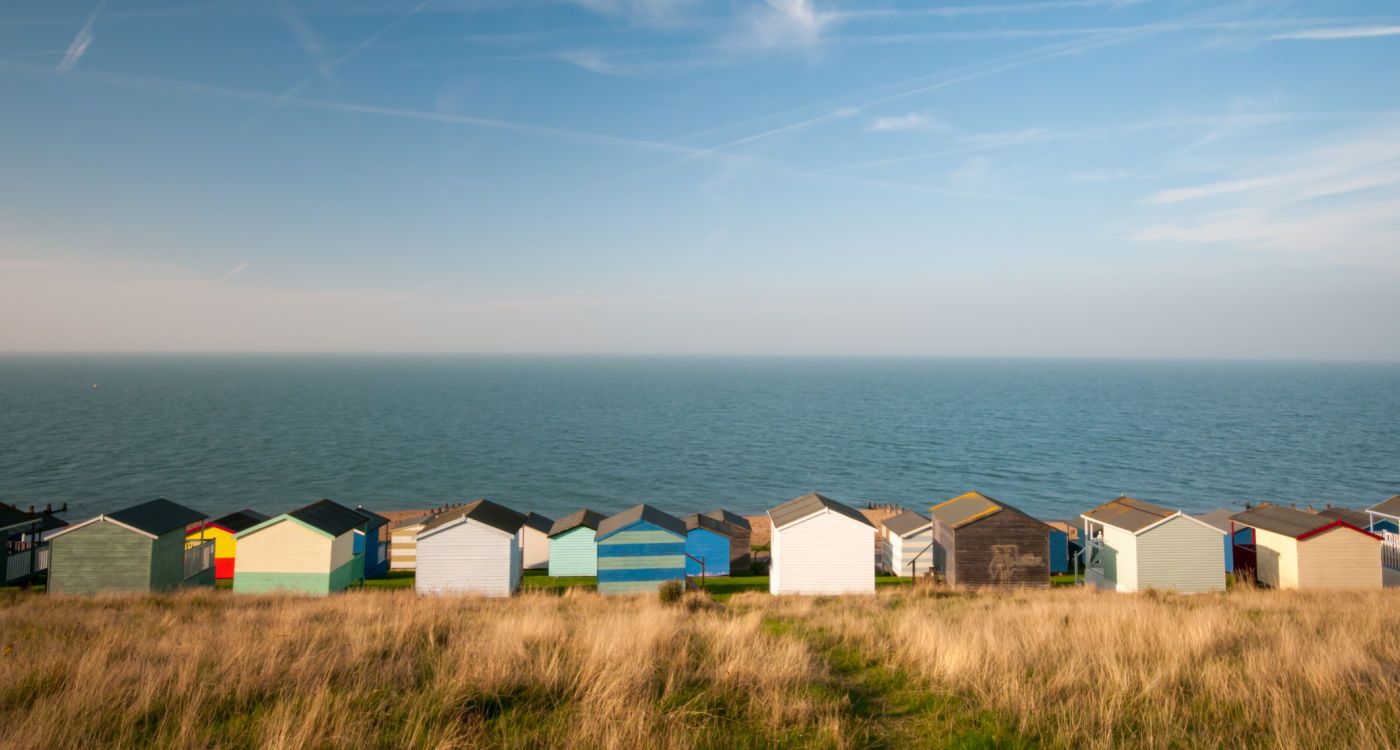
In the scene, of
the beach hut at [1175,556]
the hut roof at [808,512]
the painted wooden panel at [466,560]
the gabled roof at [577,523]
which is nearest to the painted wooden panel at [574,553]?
the gabled roof at [577,523]

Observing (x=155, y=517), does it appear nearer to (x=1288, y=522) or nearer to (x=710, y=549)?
(x=710, y=549)

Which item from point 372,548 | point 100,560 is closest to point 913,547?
point 372,548

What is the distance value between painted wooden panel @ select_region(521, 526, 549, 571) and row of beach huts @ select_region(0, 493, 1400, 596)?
2647 mm

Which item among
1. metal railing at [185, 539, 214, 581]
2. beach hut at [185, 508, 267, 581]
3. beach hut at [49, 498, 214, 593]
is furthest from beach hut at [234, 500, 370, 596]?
beach hut at [185, 508, 267, 581]

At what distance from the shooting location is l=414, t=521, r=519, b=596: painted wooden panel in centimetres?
2459

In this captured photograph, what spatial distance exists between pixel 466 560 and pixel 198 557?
413 inches

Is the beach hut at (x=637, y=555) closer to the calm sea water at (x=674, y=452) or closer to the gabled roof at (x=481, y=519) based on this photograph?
the gabled roof at (x=481, y=519)

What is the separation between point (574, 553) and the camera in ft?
96.2

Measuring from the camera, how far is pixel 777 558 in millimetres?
26297

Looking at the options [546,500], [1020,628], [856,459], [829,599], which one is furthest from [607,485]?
[1020,628]

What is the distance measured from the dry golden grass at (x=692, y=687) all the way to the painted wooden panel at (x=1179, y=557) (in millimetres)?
16361

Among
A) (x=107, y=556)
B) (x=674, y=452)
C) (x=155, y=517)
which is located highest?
(x=155, y=517)

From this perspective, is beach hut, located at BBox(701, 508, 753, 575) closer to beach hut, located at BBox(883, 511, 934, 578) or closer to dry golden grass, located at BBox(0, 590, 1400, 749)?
beach hut, located at BBox(883, 511, 934, 578)

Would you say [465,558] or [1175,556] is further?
[1175,556]
